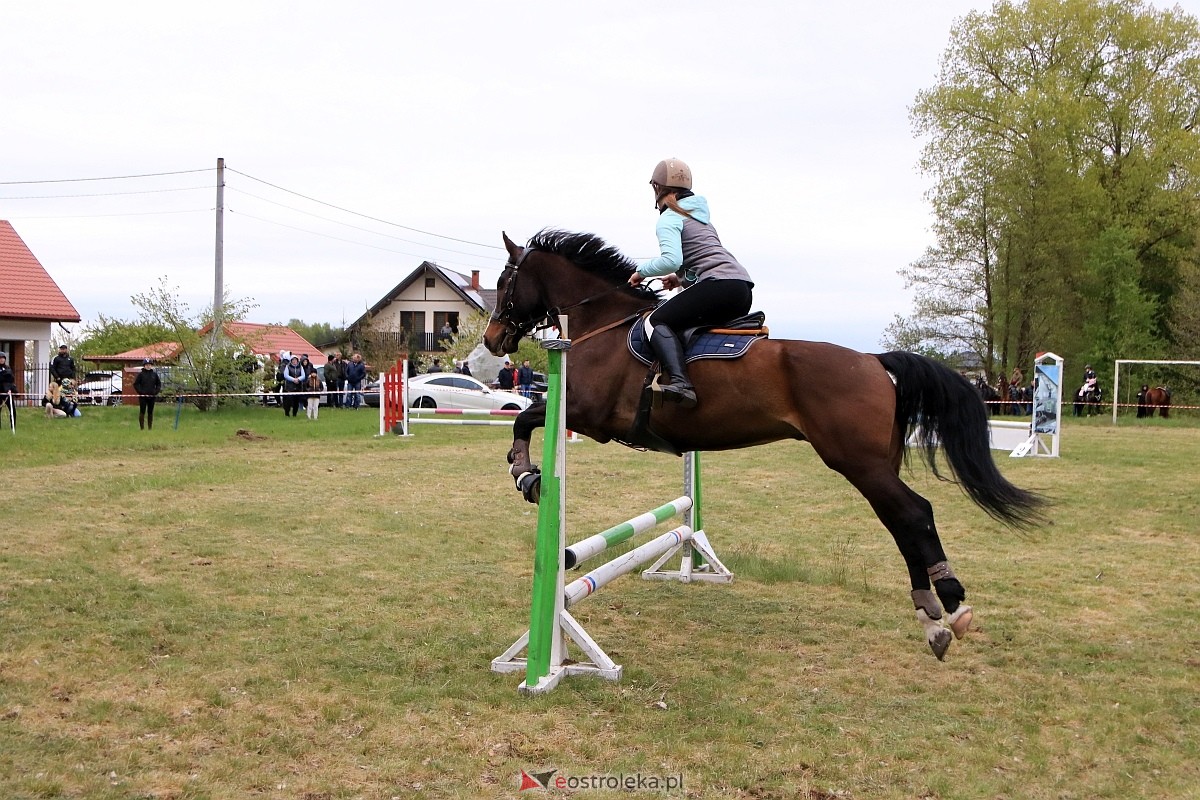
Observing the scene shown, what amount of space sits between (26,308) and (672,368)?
3286cm

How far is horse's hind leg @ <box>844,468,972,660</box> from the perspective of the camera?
205 inches

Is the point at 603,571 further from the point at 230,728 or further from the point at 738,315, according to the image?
the point at 230,728

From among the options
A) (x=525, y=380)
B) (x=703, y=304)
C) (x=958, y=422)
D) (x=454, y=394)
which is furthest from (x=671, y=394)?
(x=454, y=394)

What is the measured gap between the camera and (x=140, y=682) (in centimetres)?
489

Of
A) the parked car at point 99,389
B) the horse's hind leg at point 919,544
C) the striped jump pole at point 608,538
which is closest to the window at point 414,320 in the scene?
the parked car at point 99,389

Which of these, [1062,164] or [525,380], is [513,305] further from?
[1062,164]

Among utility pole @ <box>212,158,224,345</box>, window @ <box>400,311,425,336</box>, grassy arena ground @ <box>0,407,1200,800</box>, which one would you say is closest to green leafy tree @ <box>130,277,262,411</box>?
utility pole @ <box>212,158,224,345</box>

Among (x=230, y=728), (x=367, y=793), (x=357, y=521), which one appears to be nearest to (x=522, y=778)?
(x=367, y=793)

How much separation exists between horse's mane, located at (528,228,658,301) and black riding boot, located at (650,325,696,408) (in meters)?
0.79

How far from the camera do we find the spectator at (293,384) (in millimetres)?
26125

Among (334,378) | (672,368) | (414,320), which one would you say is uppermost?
(414,320)

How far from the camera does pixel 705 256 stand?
5809mm

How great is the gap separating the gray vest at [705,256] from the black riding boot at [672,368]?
46 centimetres

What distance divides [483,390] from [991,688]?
23.4 m
